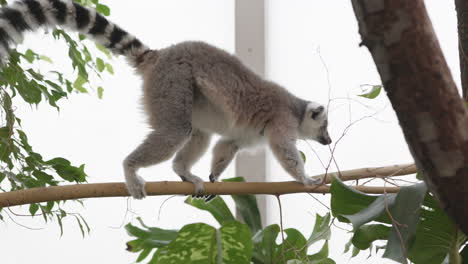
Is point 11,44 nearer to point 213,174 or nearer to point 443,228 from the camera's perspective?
point 213,174

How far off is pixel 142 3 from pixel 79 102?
97 centimetres

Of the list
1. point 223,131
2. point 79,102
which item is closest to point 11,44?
point 223,131

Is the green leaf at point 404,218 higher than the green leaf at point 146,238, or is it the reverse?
the green leaf at point 404,218

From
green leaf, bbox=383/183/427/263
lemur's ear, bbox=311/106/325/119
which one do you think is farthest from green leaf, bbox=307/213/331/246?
lemur's ear, bbox=311/106/325/119

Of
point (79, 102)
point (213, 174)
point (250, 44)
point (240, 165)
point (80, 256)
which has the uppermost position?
point (250, 44)

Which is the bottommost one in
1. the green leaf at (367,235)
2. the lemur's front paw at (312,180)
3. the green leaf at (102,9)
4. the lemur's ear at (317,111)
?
the lemur's front paw at (312,180)

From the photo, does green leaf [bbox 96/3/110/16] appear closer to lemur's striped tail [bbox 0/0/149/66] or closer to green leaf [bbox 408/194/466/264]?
lemur's striped tail [bbox 0/0/149/66]

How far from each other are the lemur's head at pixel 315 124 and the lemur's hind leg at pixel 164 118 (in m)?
0.85

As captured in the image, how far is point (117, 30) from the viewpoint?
223cm

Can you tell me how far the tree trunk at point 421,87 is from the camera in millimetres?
739

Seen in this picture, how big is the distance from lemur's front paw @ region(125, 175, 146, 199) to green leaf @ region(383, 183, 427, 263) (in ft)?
3.39

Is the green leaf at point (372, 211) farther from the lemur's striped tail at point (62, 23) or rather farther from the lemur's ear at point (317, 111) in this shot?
the lemur's ear at point (317, 111)

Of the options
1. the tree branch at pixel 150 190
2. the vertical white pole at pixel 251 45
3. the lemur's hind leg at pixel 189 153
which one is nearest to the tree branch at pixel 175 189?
the tree branch at pixel 150 190

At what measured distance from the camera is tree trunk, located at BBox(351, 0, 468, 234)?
739 mm
